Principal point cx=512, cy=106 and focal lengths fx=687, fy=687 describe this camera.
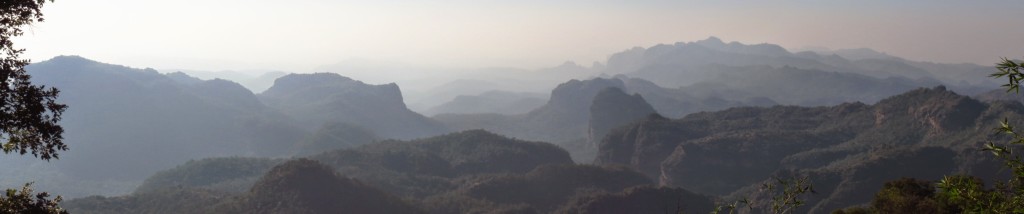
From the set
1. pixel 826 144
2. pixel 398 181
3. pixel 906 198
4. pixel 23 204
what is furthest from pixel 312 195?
pixel 826 144

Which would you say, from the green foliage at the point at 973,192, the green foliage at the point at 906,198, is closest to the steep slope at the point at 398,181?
the green foliage at the point at 906,198

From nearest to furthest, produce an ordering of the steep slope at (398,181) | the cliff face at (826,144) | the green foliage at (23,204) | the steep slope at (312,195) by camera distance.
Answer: the green foliage at (23,204), the steep slope at (312,195), the steep slope at (398,181), the cliff face at (826,144)

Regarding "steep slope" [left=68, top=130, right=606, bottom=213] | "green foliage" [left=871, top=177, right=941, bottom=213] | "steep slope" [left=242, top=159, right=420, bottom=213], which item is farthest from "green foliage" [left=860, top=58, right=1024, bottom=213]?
"steep slope" [left=242, top=159, right=420, bottom=213]

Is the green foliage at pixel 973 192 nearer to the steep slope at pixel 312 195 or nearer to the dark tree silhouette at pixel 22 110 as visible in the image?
Answer: the dark tree silhouette at pixel 22 110

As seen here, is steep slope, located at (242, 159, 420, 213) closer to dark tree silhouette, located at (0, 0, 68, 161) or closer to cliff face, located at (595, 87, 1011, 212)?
cliff face, located at (595, 87, 1011, 212)

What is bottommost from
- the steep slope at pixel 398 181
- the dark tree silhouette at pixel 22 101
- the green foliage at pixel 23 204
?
the steep slope at pixel 398 181

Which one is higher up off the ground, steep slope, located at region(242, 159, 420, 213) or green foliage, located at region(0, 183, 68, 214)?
green foliage, located at region(0, 183, 68, 214)

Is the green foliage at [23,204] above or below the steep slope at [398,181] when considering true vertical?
above
